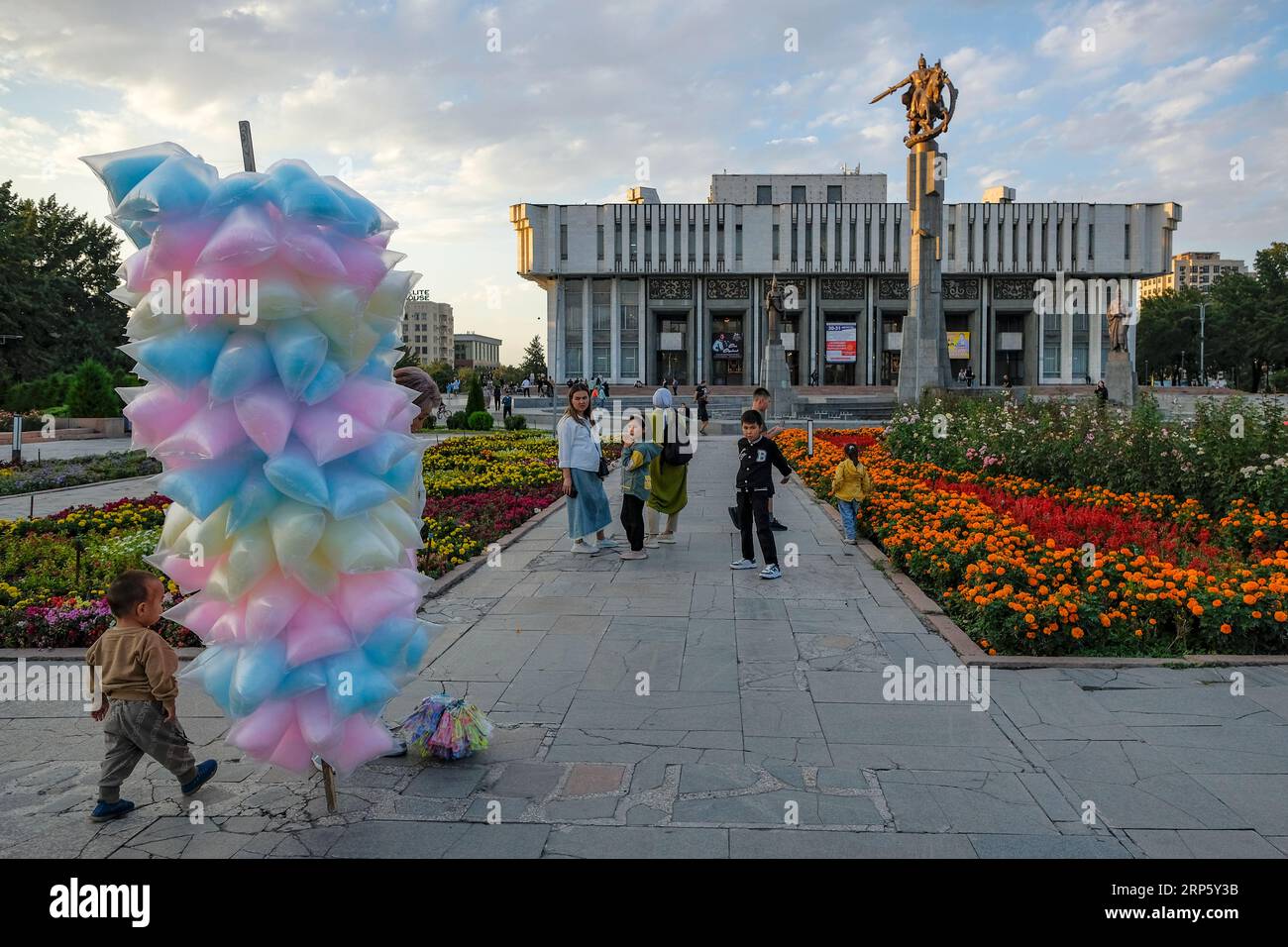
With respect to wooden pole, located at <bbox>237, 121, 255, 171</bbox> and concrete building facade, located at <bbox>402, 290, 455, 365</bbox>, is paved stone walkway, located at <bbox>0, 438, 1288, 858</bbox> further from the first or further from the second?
concrete building facade, located at <bbox>402, 290, 455, 365</bbox>

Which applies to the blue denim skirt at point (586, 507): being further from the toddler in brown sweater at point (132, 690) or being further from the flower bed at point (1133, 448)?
the toddler in brown sweater at point (132, 690)

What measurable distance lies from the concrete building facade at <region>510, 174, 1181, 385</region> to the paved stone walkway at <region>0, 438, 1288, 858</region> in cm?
6126

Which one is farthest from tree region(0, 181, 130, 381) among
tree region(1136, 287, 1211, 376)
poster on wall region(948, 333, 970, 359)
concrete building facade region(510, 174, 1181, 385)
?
tree region(1136, 287, 1211, 376)

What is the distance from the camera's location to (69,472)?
18641 mm

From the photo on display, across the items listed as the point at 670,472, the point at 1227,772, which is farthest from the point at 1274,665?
the point at 670,472

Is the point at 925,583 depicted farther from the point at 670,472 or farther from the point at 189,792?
the point at 189,792

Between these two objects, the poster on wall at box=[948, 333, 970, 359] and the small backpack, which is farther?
the poster on wall at box=[948, 333, 970, 359]

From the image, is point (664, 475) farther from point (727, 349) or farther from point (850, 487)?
point (727, 349)

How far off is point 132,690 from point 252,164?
87.6 inches

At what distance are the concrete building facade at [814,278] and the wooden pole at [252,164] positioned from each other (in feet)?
206

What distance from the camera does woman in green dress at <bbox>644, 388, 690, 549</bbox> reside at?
415 inches

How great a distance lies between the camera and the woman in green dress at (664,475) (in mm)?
10547
